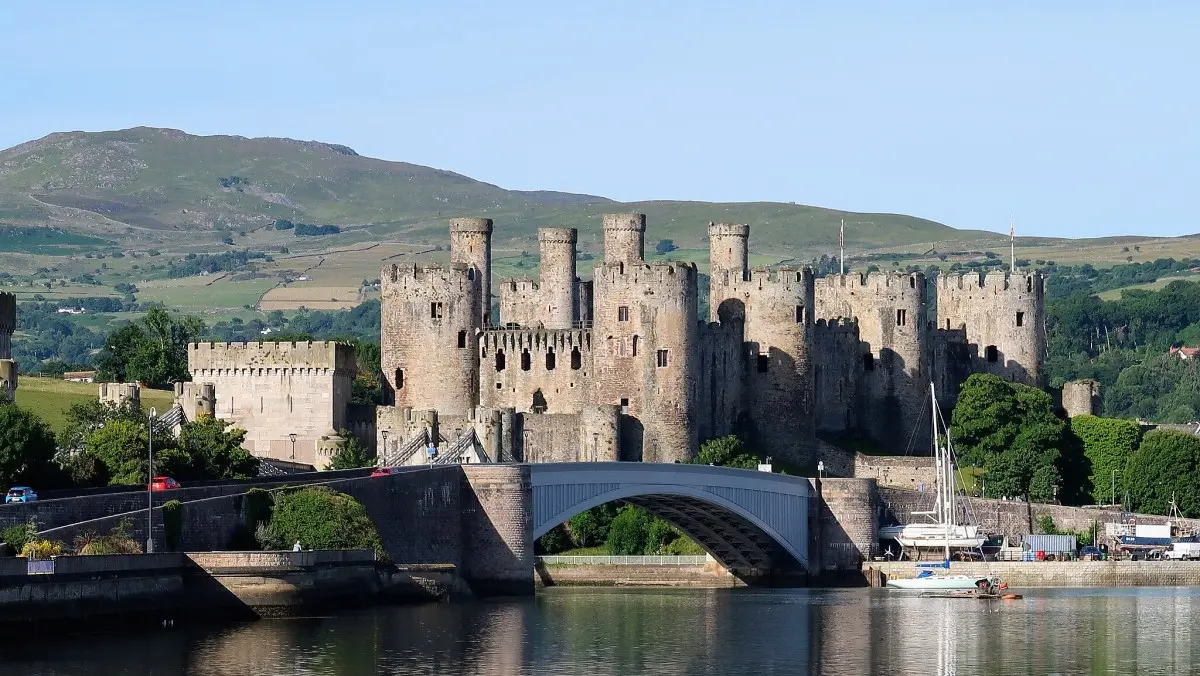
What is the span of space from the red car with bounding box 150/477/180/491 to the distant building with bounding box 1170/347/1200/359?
124201 mm

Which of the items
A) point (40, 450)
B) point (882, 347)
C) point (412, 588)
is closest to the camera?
point (40, 450)

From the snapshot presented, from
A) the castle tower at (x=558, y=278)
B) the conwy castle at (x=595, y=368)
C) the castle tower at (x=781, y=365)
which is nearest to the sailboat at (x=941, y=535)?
the castle tower at (x=781, y=365)

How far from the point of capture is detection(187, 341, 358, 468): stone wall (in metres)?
89.5

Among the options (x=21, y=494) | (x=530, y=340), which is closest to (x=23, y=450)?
(x=21, y=494)

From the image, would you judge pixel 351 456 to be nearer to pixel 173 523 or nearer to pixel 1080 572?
pixel 1080 572

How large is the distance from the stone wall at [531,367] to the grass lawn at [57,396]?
1200 cm

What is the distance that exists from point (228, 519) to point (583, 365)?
31.4m

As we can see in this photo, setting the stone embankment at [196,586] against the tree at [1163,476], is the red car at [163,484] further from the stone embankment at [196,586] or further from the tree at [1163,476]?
the tree at [1163,476]

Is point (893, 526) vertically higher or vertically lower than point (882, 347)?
lower

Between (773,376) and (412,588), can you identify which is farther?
(773,376)

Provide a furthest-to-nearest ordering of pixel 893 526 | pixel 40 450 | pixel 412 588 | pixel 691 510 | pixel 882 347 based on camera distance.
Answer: pixel 882 347 → pixel 893 526 → pixel 691 510 → pixel 412 588 → pixel 40 450

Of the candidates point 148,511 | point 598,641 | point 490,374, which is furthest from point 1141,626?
point 490,374

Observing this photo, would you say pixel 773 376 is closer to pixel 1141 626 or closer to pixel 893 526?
pixel 893 526

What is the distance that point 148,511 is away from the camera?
58.9m
